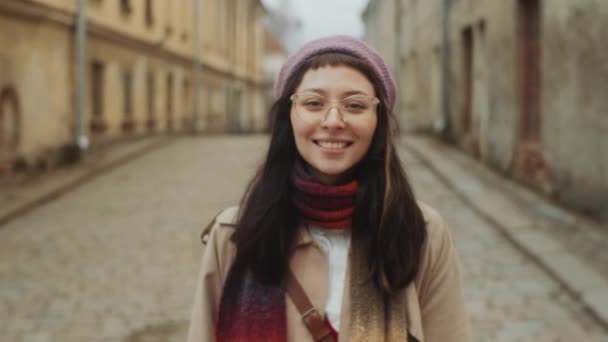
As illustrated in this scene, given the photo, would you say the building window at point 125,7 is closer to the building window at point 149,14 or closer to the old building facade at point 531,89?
the building window at point 149,14

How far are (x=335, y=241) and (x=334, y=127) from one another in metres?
0.32

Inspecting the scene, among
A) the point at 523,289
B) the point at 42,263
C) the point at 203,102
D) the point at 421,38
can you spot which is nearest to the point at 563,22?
the point at 523,289

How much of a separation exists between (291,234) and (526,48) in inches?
410

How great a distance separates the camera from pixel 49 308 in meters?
5.98

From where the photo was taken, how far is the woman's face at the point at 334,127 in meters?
2.00

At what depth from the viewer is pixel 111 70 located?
696 inches

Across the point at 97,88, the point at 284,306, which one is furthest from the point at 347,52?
the point at 97,88

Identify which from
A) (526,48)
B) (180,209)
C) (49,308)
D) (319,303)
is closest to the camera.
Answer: (319,303)

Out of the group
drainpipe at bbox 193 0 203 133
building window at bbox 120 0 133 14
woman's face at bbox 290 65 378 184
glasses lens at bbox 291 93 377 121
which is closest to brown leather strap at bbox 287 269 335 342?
woman's face at bbox 290 65 378 184

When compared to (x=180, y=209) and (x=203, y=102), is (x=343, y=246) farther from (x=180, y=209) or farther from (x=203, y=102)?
(x=203, y=102)

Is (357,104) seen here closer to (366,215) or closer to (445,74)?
(366,215)

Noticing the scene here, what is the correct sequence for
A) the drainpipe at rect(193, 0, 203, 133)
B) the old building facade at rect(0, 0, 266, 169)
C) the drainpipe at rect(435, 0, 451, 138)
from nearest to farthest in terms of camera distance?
the old building facade at rect(0, 0, 266, 169)
the drainpipe at rect(435, 0, 451, 138)
the drainpipe at rect(193, 0, 203, 133)

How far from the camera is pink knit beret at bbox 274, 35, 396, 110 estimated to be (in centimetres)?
200

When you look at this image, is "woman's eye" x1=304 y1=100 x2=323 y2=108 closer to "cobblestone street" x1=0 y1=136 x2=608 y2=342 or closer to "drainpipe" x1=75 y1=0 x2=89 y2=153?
"cobblestone street" x1=0 y1=136 x2=608 y2=342
